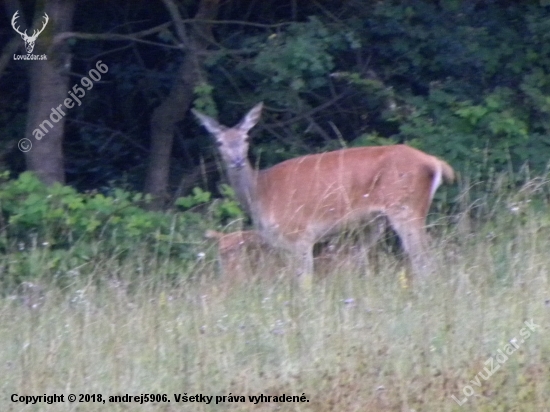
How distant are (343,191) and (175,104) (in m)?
2.57

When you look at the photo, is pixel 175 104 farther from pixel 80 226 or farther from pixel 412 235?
pixel 412 235

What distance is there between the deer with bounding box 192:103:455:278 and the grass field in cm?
138

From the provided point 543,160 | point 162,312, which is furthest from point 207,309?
point 543,160

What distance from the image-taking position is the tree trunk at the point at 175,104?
30.7ft

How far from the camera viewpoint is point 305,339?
16.5ft

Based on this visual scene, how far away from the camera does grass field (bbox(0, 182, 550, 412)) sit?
4.51 meters

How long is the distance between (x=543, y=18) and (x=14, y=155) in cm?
520

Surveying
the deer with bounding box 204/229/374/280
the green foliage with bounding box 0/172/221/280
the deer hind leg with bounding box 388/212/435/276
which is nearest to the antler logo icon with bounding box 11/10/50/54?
the green foliage with bounding box 0/172/221/280

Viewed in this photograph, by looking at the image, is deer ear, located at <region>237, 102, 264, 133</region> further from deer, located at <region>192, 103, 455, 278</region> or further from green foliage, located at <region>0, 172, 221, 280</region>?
green foliage, located at <region>0, 172, 221, 280</region>

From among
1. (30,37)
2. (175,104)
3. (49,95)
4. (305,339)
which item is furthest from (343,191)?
(30,37)

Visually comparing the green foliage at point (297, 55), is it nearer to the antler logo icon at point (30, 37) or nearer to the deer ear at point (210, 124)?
the deer ear at point (210, 124)

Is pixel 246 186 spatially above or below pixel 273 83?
below

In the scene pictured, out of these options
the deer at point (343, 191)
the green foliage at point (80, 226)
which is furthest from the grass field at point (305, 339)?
the deer at point (343, 191)

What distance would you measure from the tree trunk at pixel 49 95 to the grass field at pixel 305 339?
280cm
